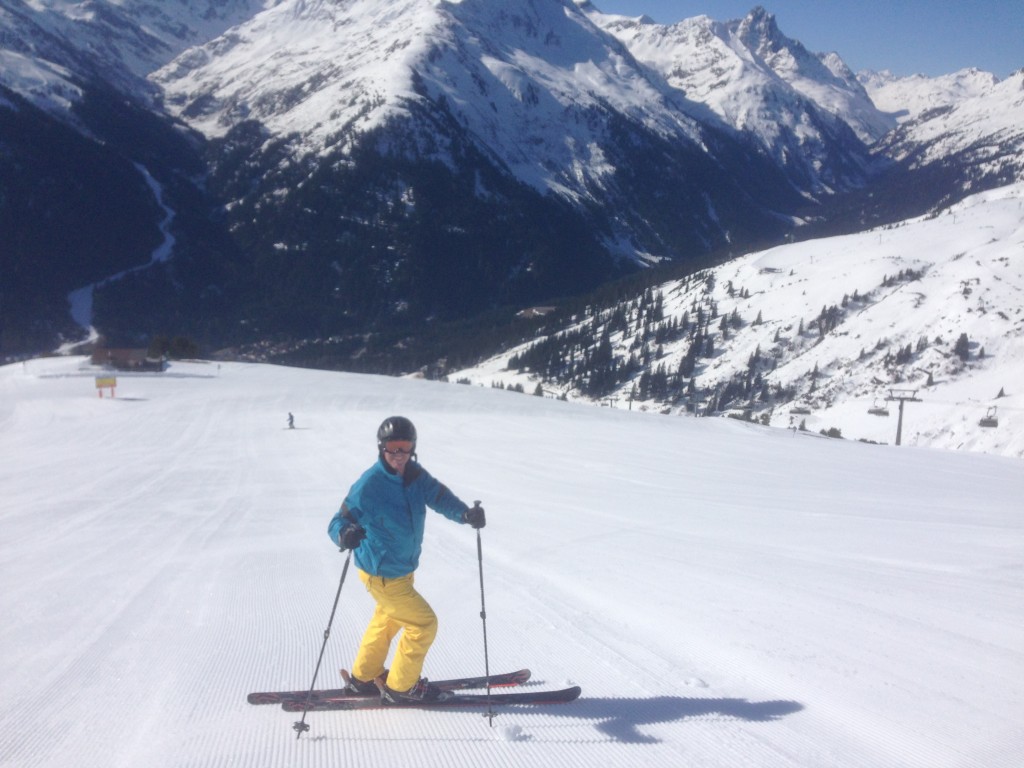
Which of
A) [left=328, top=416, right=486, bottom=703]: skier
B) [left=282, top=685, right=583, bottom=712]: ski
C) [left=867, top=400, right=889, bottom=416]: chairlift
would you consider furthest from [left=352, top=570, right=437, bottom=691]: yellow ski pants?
[left=867, top=400, right=889, bottom=416]: chairlift

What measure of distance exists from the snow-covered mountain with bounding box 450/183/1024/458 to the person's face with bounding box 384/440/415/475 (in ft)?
154

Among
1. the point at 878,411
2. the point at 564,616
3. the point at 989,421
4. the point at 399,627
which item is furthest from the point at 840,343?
the point at 399,627

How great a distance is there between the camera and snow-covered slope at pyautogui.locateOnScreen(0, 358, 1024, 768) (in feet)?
13.8

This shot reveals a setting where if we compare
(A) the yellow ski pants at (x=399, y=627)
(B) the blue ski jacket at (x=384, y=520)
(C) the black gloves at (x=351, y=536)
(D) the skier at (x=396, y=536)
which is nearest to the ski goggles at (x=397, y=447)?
(D) the skier at (x=396, y=536)

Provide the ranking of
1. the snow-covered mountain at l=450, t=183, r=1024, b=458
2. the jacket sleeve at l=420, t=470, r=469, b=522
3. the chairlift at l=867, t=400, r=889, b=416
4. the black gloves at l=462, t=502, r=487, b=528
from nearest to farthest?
the black gloves at l=462, t=502, r=487, b=528 < the jacket sleeve at l=420, t=470, r=469, b=522 < the chairlift at l=867, t=400, r=889, b=416 < the snow-covered mountain at l=450, t=183, r=1024, b=458

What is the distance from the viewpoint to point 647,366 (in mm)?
81312

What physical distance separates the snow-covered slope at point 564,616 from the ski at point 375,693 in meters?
0.12

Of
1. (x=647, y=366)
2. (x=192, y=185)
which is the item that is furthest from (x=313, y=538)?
(x=192, y=185)

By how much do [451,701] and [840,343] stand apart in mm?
69720

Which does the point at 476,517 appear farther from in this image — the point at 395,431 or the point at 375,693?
the point at 375,693

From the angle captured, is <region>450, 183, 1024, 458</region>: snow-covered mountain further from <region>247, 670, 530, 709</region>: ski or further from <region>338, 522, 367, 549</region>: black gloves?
<region>338, 522, 367, 549</region>: black gloves

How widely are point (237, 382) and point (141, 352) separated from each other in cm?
1010

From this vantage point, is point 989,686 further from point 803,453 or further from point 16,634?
point 803,453

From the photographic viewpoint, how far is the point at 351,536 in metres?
4.18
